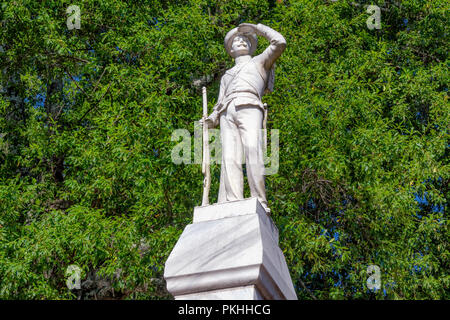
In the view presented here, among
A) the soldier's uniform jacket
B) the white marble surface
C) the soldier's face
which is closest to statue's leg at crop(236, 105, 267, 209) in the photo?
the soldier's uniform jacket

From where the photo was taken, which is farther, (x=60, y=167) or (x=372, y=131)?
(x=60, y=167)

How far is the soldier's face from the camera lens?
7824 millimetres

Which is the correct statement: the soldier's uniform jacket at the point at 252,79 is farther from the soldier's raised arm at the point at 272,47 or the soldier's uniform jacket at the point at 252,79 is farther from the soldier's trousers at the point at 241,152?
→ the soldier's trousers at the point at 241,152

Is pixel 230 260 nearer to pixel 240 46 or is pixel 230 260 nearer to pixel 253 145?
pixel 253 145

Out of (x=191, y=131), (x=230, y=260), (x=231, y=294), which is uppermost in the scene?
(x=191, y=131)

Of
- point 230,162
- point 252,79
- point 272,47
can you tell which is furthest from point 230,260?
point 272,47

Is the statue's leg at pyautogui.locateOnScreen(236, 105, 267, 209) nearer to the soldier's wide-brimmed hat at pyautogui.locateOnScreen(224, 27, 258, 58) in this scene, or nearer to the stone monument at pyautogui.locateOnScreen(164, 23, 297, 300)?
the stone monument at pyautogui.locateOnScreen(164, 23, 297, 300)

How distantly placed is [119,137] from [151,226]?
5.17 ft

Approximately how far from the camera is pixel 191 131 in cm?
1192

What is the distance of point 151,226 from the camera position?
11.2 metres

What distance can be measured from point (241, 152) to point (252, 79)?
900 millimetres

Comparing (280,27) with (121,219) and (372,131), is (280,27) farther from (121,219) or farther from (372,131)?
(121,219)

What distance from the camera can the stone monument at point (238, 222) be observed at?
580cm
